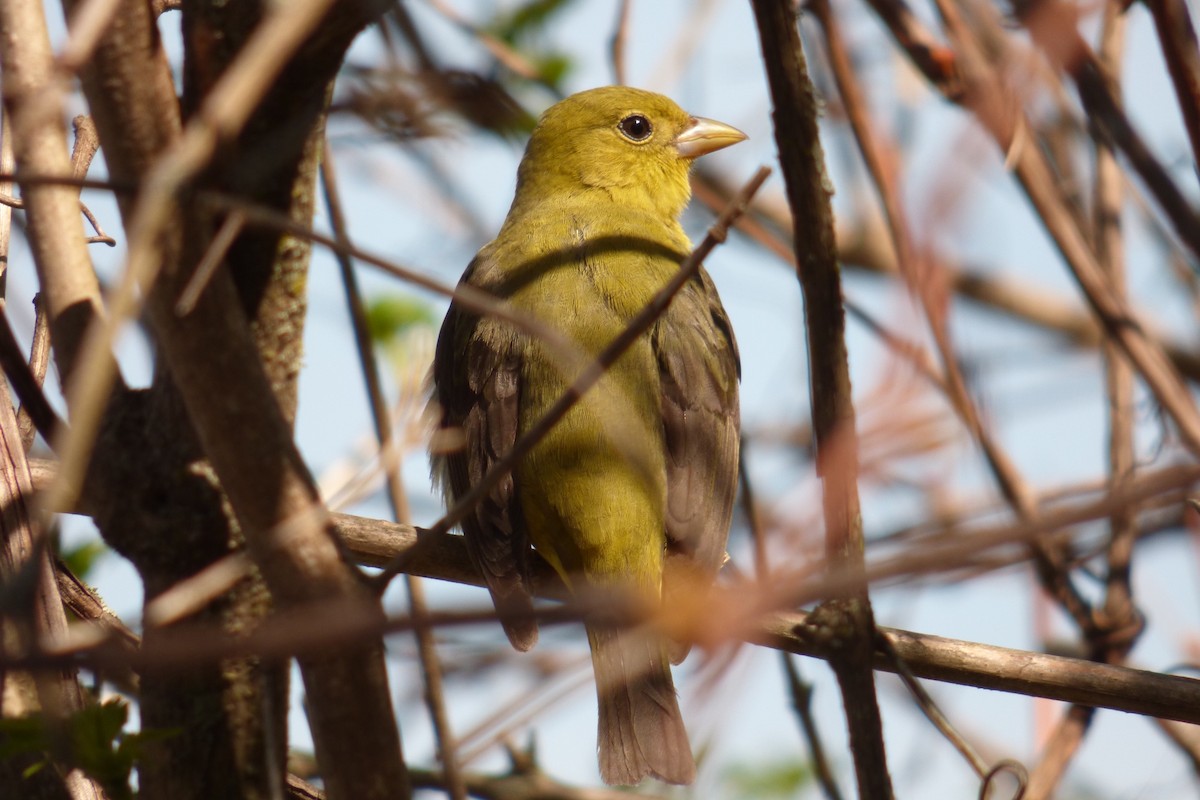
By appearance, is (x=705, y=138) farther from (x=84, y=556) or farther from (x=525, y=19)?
(x=84, y=556)

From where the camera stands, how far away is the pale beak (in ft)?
16.8

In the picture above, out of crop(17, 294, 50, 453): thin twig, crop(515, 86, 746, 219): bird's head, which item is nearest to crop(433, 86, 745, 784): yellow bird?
crop(515, 86, 746, 219): bird's head

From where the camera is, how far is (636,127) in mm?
5117

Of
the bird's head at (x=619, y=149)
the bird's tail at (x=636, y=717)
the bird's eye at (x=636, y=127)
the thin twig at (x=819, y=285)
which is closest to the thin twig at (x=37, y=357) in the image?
the bird's tail at (x=636, y=717)

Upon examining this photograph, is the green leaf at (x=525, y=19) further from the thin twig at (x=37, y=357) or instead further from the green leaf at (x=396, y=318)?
the thin twig at (x=37, y=357)

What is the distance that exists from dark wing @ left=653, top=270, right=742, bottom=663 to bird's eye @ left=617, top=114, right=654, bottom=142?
1.21 metres

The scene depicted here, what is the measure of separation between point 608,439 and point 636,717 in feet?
2.22

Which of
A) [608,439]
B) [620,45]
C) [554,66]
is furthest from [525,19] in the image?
[608,439]

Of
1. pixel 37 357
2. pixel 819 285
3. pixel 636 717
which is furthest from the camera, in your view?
pixel 636 717

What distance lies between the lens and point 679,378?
3.72m

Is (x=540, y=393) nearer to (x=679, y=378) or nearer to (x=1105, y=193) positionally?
(x=679, y=378)

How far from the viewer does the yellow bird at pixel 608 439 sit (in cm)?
323

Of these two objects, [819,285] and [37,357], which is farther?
[37,357]

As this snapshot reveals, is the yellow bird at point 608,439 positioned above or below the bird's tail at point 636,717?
above
